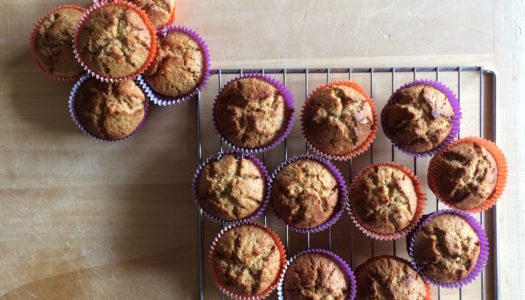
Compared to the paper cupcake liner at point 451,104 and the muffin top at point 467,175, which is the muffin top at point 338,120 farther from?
the muffin top at point 467,175

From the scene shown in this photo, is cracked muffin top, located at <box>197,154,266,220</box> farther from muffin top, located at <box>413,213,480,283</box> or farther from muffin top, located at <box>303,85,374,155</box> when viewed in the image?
muffin top, located at <box>413,213,480,283</box>

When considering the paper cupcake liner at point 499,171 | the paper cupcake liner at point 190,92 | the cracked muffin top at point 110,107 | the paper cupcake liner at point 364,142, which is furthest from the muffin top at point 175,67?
the paper cupcake liner at point 499,171

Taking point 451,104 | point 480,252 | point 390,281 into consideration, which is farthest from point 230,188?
point 480,252

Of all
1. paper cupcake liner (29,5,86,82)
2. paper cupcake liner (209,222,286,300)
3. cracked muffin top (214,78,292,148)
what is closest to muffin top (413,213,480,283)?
paper cupcake liner (209,222,286,300)

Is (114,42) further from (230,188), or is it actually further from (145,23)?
(230,188)

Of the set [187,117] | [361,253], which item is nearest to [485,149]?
[361,253]

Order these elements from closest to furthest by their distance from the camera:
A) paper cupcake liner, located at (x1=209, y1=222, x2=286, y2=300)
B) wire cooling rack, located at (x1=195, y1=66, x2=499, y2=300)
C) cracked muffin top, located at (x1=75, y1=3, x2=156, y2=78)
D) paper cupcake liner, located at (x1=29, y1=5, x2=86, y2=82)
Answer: cracked muffin top, located at (x1=75, y1=3, x2=156, y2=78)
paper cupcake liner, located at (x1=209, y1=222, x2=286, y2=300)
paper cupcake liner, located at (x1=29, y1=5, x2=86, y2=82)
wire cooling rack, located at (x1=195, y1=66, x2=499, y2=300)
